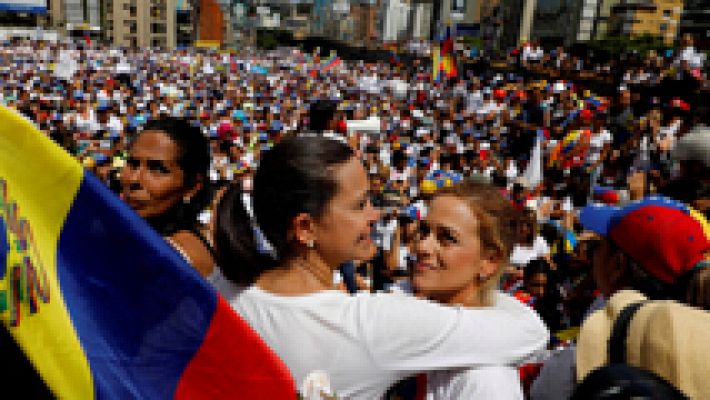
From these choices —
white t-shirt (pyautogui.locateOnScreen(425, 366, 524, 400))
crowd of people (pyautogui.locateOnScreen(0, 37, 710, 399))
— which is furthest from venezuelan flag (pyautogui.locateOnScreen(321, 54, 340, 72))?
white t-shirt (pyautogui.locateOnScreen(425, 366, 524, 400))

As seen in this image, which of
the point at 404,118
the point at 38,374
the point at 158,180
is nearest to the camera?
the point at 38,374

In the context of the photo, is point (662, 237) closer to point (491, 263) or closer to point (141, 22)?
point (491, 263)

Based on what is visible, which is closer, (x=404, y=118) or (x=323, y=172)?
(x=323, y=172)

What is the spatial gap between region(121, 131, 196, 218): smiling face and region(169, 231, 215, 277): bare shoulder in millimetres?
176

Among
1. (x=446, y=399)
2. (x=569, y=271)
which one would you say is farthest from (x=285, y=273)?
(x=569, y=271)

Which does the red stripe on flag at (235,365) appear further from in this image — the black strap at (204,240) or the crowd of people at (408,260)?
the black strap at (204,240)

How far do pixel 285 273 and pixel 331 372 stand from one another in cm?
24

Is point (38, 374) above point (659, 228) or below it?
below

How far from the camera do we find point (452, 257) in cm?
122

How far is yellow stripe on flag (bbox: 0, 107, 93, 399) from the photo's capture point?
2.94 feet

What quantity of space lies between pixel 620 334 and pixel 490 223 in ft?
1.34

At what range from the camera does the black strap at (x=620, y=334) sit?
0.86 meters

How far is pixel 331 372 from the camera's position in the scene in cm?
99

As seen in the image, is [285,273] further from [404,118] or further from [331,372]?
[404,118]
